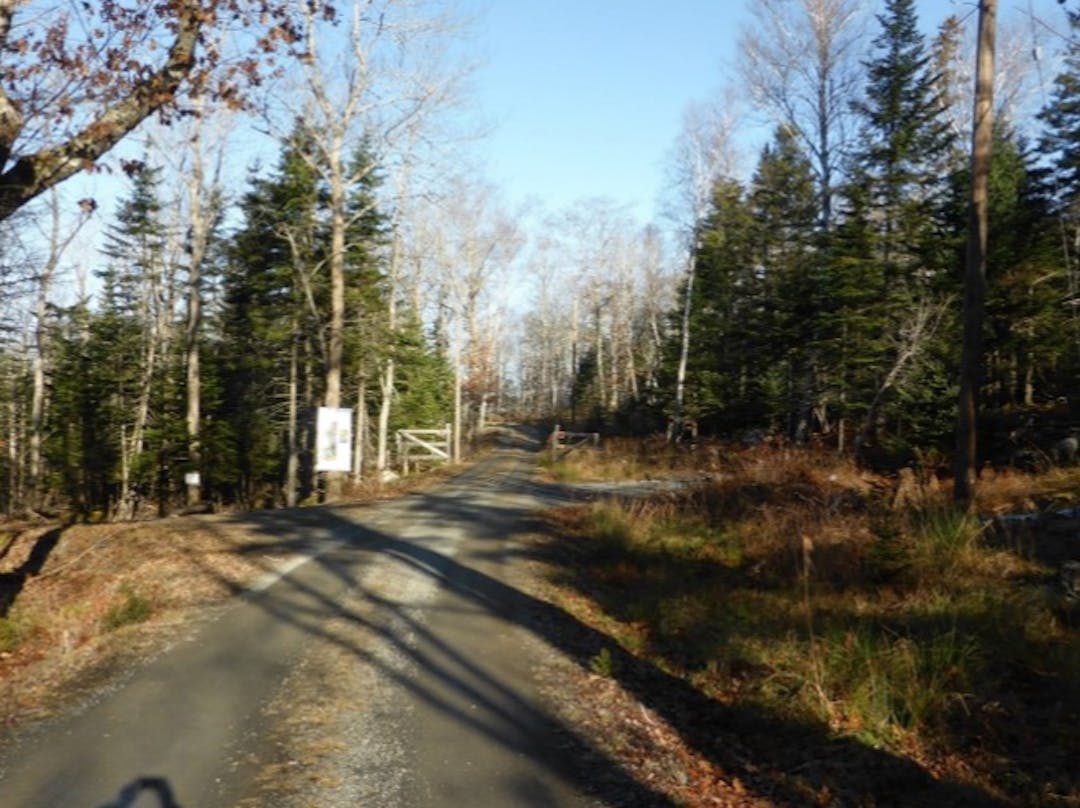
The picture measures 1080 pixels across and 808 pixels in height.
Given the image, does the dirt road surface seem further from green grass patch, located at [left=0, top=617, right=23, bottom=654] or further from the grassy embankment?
green grass patch, located at [left=0, top=617, right=23, bottom=654]

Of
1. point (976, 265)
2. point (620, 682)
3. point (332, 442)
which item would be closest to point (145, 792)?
point (620, 682)

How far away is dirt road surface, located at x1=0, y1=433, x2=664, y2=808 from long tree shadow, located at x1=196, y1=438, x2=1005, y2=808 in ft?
0.12

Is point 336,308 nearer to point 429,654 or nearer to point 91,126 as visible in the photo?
point 429,654

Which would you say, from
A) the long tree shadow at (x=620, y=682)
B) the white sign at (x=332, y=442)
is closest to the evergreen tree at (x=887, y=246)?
the white sign at (x=332, y=442)

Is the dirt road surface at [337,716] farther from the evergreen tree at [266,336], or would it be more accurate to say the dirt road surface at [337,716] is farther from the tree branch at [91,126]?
the evergreen tree at [266,336]

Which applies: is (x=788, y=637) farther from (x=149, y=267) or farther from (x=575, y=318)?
(x=575, y=318)

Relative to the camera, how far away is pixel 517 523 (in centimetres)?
1569

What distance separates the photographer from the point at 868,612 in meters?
8.31

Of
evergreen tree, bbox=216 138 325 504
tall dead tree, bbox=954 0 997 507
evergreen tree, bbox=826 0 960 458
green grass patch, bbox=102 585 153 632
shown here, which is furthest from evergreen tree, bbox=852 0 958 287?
green grass patch, bbox=102 585 153 632

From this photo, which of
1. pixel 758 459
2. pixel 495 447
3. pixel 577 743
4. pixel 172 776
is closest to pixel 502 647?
pixel 577 743

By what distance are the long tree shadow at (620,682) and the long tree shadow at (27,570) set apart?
10.2 ft

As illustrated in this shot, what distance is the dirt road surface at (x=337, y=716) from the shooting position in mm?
5266

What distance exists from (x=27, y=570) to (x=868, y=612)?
11.1 metres

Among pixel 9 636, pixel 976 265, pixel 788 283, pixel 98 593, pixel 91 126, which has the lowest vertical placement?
pixel 9 636
